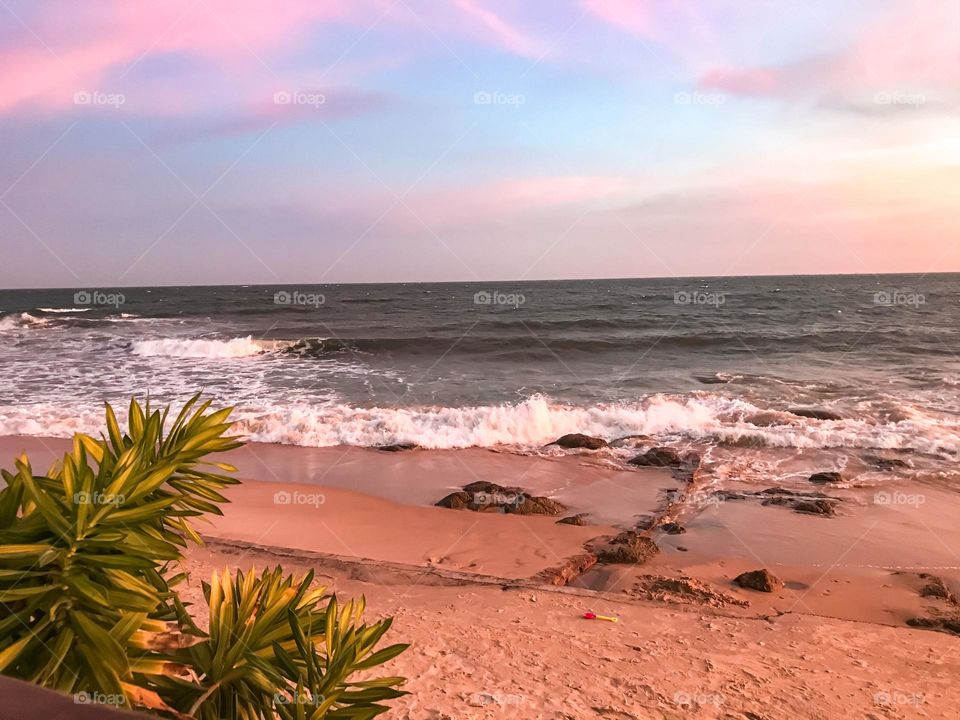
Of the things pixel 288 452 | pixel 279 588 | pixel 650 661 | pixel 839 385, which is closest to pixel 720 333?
pixel 839 385

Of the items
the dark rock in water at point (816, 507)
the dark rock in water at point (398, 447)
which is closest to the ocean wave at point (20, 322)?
the dark rock in water at point (398, 447)

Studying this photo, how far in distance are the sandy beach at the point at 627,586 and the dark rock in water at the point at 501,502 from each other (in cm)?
21

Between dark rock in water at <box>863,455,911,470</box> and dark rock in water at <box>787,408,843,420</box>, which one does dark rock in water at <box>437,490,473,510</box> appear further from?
dark rock in water at <box>787,408,843,420</box>

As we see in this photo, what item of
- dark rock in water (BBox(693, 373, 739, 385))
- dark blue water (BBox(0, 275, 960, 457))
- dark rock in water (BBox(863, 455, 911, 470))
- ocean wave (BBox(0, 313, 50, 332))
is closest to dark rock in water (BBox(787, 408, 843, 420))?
dark blue water (BBox(0, 275, 960, 457))

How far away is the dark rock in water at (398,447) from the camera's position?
39.2 feet

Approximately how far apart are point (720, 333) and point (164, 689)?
31.9 meters

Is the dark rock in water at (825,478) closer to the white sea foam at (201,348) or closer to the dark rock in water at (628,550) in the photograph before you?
the dark rock in water at (628,550)

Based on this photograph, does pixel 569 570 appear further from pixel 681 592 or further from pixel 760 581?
pixel 760 581

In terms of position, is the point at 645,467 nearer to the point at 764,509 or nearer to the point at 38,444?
the point at 764,509

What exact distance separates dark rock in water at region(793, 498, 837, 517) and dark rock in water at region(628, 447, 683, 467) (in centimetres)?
239

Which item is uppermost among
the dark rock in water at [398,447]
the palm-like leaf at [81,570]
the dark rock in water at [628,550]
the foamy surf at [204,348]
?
the foamy surf at [204,348]

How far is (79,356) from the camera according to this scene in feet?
75.7

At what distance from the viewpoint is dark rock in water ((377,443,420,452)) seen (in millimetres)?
11938

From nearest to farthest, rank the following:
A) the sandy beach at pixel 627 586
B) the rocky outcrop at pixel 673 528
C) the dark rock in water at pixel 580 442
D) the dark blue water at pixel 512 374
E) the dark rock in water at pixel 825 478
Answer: the sandy beach at pixel 627 586
the rocky outcrop at pixel 673 528
the dark rock in water at pixel 825 478
the dark rock in water at pixel 580 442
the dark blue water at pixel 512 374
